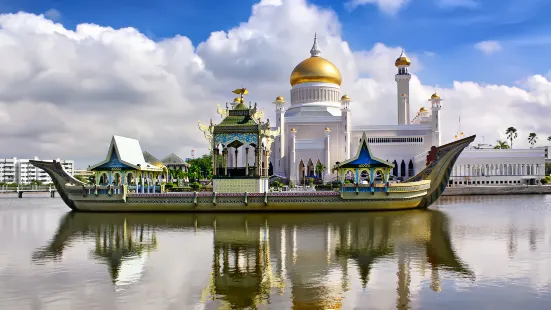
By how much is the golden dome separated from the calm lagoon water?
37840 millimetres

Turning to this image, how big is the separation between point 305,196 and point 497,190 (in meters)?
27.0

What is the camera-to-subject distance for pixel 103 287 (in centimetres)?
993

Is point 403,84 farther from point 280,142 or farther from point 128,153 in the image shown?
point 128,153

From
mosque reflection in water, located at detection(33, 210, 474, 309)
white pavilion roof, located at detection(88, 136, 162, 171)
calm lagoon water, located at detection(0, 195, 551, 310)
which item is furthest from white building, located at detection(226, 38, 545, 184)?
calm lagoon water, located at detection(0, 195, 551, 310)

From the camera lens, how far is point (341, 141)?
178ft

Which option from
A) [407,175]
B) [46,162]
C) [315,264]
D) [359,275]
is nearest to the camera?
[359,275]

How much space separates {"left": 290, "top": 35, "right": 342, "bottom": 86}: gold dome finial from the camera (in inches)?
2256

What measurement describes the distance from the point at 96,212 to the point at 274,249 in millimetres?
17544

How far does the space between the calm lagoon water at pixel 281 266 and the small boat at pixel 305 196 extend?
4976mm

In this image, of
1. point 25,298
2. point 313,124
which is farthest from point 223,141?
point 313,124

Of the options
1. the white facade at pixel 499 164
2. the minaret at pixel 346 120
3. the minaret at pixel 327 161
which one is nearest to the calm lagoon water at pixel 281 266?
the minaret at pixel 327 161

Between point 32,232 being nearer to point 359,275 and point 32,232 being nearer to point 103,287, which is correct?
point 103,287

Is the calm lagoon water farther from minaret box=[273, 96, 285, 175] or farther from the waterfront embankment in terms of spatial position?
minaret box=[273, 96, 285, 175]

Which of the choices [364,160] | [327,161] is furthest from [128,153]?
[327,161]
